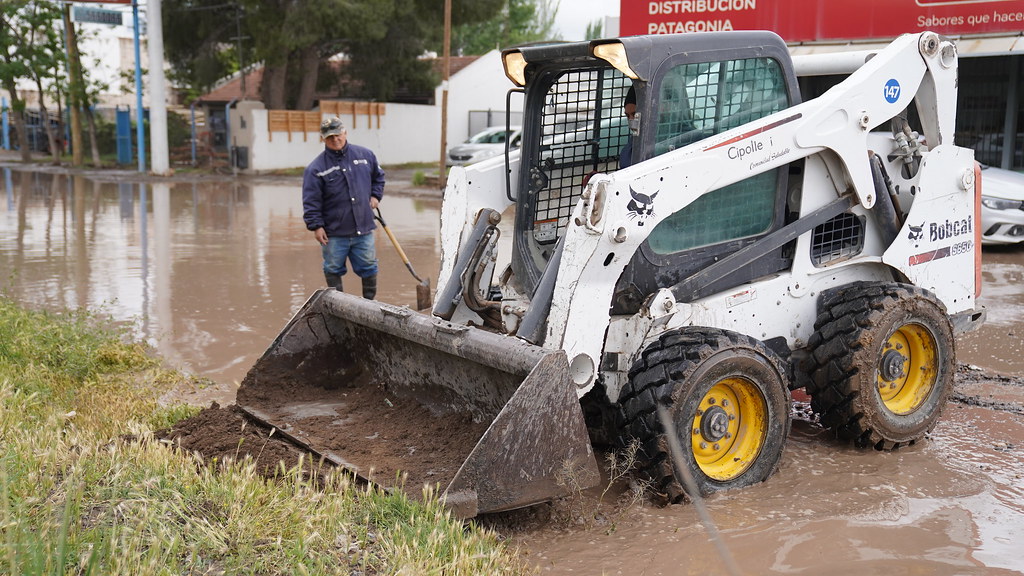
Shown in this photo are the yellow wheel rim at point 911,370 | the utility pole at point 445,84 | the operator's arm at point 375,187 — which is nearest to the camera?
the yellow wheel rim at point 911,370

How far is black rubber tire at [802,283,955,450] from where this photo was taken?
5.25 metres

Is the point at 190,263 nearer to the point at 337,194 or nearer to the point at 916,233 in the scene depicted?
the point at 337,194

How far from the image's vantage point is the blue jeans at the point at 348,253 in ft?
26.4

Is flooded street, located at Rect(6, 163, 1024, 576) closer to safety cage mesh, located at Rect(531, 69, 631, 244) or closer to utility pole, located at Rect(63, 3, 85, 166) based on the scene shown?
safety cage mesh, located at Rect(531, 69, 631, 244)

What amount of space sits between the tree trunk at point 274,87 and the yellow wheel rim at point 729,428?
2684 cm

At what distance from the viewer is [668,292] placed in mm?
4812

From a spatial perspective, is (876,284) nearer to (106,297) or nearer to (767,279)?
(767,279)

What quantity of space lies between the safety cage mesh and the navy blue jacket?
103 inches

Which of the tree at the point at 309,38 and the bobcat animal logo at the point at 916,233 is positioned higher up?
the tree at the point at 309,38

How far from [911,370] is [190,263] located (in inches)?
345

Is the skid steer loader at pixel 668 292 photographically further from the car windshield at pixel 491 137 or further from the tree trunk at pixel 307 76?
the tree trunk at pixel 307 76

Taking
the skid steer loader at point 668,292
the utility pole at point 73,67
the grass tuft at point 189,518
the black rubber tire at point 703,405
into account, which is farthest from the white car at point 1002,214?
the utility pole at point 73,67

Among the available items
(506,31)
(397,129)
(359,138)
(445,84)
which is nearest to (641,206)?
(445,84)

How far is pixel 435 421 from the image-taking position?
5.05m
